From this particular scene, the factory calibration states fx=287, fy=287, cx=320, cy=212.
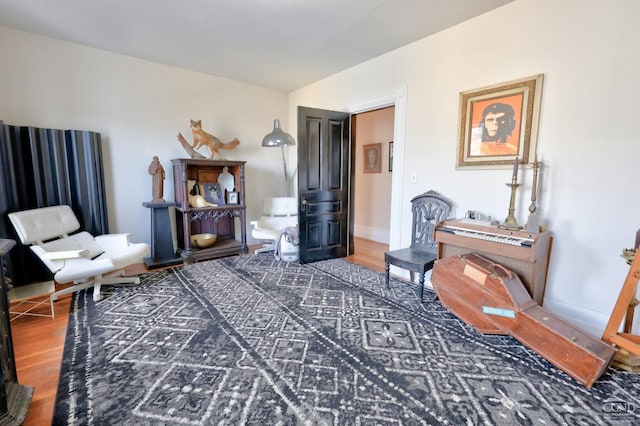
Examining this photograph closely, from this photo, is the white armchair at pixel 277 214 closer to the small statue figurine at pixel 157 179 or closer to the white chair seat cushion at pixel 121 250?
the small statue figurine at pixel 157 179

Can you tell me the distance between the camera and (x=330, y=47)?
3250 millimetres

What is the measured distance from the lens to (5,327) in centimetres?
147

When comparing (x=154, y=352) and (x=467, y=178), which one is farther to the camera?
(x=467, y=178)

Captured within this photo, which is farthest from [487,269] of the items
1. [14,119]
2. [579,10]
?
[14,119]

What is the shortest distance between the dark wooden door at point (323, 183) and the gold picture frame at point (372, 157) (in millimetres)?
1283

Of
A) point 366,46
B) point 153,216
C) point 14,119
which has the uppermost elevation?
point 366,46

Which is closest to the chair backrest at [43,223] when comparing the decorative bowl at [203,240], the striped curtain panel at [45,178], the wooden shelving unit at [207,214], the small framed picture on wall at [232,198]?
the striped curtain panel at [45,178]

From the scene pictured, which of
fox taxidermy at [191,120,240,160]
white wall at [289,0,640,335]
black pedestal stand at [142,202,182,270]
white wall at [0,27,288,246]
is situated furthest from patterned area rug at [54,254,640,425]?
fox taxidermy at [191,120,240,160]

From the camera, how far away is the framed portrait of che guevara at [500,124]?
7.71 feet

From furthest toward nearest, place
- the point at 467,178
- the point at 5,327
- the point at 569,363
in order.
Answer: the point at 467,178, the point at 569,363, the point at 5,327

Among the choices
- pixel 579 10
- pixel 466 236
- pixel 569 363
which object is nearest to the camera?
pixel 569 363

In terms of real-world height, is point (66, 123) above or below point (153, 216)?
above

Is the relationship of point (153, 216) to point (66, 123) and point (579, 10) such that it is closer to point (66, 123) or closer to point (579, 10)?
point (66, 123)

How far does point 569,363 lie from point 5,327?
3068 millimetres
